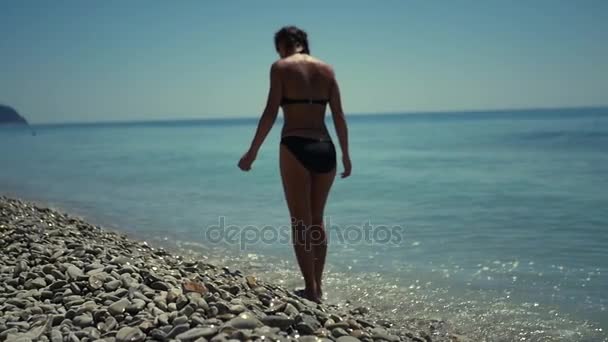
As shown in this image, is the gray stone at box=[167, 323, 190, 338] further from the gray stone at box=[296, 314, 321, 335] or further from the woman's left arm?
the woman's left arm

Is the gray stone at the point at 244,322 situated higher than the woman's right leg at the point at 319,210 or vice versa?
the woman's right leg at the point at 319,210

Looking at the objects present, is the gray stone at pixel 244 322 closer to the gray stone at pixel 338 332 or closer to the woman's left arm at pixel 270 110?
the gray stone at pixel 338 332

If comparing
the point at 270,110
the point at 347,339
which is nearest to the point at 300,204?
the point at 270,110

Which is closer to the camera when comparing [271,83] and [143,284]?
[143,284]

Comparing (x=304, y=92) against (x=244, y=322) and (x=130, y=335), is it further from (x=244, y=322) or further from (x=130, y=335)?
(x=130, y=335)

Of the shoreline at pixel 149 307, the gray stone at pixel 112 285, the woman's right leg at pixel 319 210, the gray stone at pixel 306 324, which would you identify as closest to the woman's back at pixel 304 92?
the woman's right leg at pixel 319 210

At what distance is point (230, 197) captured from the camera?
12.2 metres

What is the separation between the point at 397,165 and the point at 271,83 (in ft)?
55.3

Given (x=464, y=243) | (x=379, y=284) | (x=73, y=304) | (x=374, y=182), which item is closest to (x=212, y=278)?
(x=73, y=304)

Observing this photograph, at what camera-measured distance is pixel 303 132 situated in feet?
13.6

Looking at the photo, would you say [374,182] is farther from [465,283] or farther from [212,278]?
[212,278]

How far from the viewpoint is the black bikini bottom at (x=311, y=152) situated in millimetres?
4117

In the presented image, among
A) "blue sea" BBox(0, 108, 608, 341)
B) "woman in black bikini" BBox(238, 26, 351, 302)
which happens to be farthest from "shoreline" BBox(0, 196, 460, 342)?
"blue sea" BBox(0, 108, 608, 341)

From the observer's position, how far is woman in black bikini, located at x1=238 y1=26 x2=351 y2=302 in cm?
412
